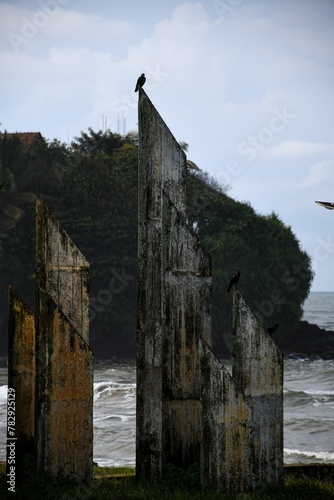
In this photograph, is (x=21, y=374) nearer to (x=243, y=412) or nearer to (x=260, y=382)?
(x=243, y=412)

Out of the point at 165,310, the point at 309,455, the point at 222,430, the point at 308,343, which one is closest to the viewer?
the point at 222,430

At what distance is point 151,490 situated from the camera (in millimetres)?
8578

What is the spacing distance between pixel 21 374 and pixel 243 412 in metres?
2.35

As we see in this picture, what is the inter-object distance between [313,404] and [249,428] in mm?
21174

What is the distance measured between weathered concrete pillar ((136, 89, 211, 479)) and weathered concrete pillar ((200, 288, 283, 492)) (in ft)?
2.01

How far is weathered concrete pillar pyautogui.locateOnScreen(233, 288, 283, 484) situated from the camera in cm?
852

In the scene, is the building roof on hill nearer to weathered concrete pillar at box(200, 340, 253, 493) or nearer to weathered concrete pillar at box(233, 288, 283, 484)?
weathered concrete pillar at box(233, 288, 283, 484)

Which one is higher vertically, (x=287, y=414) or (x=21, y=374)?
(x=21, y=374)

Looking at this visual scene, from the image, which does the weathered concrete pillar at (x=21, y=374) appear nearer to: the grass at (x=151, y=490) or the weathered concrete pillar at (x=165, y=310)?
the grass at (x=151, y=490)

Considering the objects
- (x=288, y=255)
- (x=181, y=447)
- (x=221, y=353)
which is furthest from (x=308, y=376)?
(x=181, y=447)

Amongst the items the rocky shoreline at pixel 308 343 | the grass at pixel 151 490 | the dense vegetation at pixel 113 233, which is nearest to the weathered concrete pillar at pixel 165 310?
the grass at pixel 151 490

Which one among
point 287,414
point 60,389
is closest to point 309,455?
point 287,414

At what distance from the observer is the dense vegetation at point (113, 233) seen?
4309 centimetres

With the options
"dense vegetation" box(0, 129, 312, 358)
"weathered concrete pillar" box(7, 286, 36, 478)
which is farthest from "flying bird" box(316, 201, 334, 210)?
"dense vegetation" box(0, 129, 312, 358)
